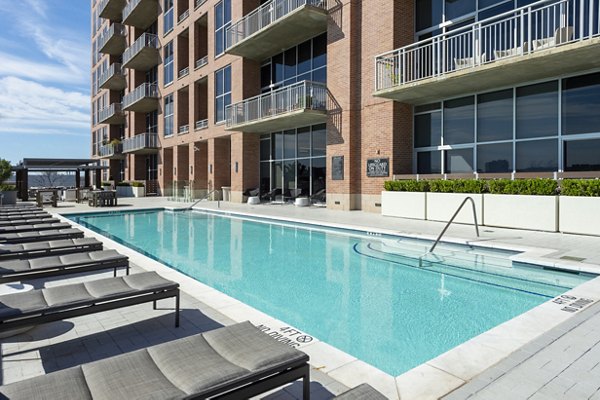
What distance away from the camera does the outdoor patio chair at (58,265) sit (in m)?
4.87

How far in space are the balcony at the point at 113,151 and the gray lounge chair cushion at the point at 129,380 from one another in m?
39.2

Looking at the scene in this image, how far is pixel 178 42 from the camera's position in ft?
93.8

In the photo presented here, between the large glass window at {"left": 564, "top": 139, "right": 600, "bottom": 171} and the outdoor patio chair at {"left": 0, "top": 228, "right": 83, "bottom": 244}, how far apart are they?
12.4 m

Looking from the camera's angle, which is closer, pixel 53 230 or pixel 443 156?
pixel 53 230

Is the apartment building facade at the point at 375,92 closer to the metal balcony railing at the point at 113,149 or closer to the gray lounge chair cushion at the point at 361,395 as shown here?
the gray lounge chair cushion at the point at 361,395

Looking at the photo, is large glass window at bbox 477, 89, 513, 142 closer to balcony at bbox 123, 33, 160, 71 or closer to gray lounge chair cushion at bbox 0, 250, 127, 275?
gray lounge chair cushion at bbox 0, 250, 127, 275

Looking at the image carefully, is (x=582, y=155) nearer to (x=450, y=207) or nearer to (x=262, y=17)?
(x=450, y=207)

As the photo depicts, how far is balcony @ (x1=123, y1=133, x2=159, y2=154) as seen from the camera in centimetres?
3247

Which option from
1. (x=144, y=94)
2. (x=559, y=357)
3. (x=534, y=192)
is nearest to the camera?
(x=559, y=357)

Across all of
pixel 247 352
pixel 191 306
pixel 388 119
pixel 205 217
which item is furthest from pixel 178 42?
pixel 247 352

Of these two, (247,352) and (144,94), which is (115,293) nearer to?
(247,352)

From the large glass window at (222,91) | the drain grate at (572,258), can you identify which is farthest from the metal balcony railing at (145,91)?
the drain grate at (572,258)

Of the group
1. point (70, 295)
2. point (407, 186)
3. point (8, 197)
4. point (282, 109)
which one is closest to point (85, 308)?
point (70, 295)

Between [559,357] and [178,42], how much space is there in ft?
99.7
